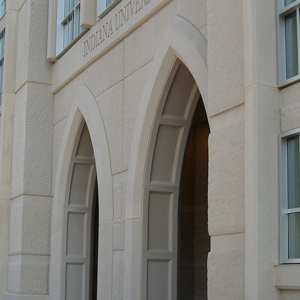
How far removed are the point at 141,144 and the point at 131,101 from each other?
77 centimetres

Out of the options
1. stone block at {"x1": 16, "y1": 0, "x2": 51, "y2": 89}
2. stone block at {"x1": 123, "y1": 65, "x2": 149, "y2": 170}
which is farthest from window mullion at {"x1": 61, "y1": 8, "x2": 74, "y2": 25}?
stone block at {"x1": 123, "y1": 65, "x2": 149, "y2": 170}

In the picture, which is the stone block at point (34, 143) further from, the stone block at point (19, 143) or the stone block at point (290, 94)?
the stone block at point (290, 94)

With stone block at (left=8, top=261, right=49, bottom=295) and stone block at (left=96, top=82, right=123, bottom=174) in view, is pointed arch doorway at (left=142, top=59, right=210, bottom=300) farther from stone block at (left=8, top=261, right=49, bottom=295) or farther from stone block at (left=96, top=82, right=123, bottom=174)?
stone block at (left=8, top=261, right=49, bottom=295)

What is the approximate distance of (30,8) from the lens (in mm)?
12477

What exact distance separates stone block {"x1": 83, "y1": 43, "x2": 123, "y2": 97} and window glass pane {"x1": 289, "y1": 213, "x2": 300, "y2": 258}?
190 inches

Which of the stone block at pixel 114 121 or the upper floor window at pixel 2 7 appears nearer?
A: the stone block at pixel 114 121

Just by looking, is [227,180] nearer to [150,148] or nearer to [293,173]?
[293,173]

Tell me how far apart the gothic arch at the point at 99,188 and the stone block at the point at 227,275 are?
3497 mm

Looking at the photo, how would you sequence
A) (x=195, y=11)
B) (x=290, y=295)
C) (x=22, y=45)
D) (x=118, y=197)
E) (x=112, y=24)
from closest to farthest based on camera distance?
(x=290, y=295) < (x=195, y=11) < (x=118, y=197) < (x=112, y=24) < (x=22, y=45)

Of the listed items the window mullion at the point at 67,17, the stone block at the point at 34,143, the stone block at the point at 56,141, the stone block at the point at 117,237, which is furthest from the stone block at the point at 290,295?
the window mullion at the point at 67,17

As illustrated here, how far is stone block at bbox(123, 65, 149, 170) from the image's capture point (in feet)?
29.2

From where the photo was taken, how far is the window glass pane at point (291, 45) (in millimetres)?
5461

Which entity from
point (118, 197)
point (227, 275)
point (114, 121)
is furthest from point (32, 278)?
point (227, 275)

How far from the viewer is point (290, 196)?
5.30 m
